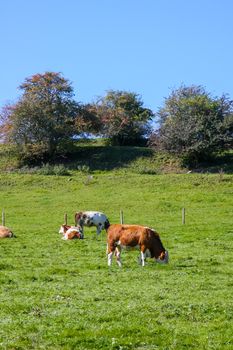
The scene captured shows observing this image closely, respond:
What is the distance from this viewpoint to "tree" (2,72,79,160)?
202 ft

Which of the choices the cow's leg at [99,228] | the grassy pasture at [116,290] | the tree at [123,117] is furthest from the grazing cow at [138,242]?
the tree at [123,117]

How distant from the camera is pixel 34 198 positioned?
46188mm

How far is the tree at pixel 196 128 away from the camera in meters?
57.9

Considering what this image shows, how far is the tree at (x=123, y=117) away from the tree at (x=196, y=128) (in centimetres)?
1069

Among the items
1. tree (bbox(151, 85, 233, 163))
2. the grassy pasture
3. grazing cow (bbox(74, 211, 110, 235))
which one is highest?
tree (bbox(151, 85, 233, 163))

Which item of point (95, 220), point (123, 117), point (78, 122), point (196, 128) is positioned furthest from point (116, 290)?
point (123, 117)

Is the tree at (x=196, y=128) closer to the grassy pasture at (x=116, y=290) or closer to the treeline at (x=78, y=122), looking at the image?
the treeline at (x=78, y=122)

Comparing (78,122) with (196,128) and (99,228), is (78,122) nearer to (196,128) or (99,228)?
(196,128)

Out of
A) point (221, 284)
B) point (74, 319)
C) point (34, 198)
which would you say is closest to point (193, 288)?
point (221, 284)

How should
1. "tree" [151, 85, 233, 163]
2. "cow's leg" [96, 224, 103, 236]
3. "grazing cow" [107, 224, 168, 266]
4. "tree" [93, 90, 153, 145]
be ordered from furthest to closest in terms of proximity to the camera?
"tree" [93, 90, 153, 145] → "tree" [151, 85, 233, 163] → "cow's leg" [96, 224, 103, 236] → "grazing cow" [107, 224, 168, 266]

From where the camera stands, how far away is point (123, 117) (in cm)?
7400

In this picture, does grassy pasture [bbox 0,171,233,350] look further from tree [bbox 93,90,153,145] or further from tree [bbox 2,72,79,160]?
tree [bbox 93,90,153,145]

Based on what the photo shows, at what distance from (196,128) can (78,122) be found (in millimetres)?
13428

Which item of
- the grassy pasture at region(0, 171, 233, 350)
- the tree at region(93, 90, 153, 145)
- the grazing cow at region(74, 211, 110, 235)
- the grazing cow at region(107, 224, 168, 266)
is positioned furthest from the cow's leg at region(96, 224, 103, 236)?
the tree at region(93, 90, 153, 145)
